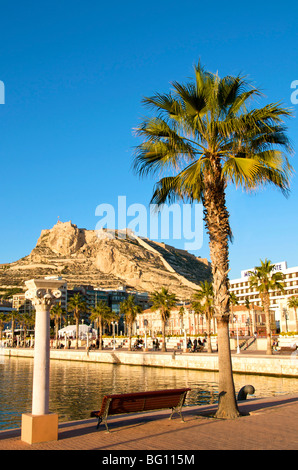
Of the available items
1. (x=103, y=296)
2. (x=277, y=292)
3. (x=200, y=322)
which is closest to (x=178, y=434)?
(x=200, y=322)

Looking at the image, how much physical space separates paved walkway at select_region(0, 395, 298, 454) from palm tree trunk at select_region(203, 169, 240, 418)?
558mm

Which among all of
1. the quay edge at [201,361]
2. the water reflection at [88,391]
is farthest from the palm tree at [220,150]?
the quay edge at [201,361]

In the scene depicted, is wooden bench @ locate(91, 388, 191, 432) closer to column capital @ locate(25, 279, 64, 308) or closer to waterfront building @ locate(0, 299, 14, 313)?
column capital @ locate(25, 279, 64, 308)

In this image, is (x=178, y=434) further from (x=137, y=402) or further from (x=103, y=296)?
(x=103, y=296)

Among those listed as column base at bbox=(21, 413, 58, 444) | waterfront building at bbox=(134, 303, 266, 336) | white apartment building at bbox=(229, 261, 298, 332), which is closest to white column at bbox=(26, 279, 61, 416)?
column base at bbox=(21, 413, 58, 444)

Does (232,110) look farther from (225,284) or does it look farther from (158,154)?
(225,284)

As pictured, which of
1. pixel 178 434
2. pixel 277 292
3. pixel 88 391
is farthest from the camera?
pixel 277 292

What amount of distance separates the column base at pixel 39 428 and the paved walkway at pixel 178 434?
0.47 ft

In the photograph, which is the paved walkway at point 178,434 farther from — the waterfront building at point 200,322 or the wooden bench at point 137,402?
the waterfront building at point 200,322

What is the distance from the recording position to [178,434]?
8.84 m

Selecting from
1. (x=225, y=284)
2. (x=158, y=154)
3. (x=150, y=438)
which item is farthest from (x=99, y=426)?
(x=158, y=154)

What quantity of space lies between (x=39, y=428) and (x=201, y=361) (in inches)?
1098

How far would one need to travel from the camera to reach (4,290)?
19525cm

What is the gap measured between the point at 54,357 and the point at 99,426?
53.8 meters
